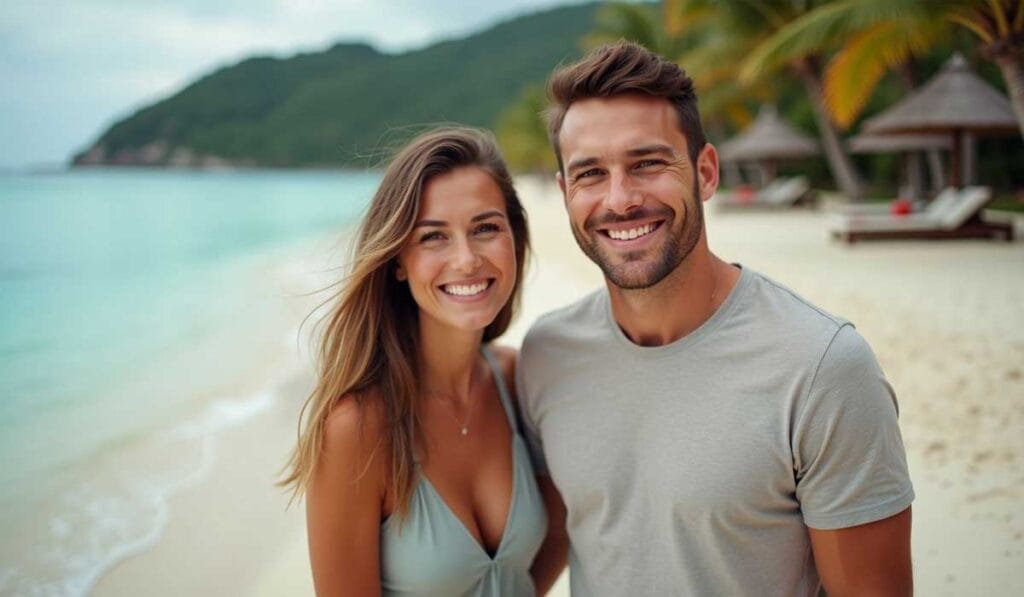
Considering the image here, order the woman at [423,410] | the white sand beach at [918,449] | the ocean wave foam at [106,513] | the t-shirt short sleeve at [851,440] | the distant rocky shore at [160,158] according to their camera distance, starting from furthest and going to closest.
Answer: the distant rocky shore at [160,158] < the ocean wave foam at [106,513] < the white sand beach at [918,449] < the woman at [423,410] < the t-shirt short sleeve at [851,440]

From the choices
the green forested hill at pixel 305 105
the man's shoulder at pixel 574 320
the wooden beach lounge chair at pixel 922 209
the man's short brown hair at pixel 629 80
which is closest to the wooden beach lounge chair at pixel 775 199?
the wooden beach lounge chair at pixel 922 209

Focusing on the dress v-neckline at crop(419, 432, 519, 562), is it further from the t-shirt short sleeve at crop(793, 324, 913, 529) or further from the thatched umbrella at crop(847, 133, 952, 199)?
the thatched umbrella at crop(847, 133, 952, 199)

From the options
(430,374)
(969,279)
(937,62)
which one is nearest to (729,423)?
(430,374)

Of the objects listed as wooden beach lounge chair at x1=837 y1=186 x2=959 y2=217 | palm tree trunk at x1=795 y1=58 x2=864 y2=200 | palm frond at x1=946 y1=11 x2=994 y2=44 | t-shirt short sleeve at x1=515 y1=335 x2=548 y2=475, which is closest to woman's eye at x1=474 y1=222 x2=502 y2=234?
t-shirt short sleeve at x1=515 y1=335 x2=548 y2=475

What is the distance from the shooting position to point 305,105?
117m

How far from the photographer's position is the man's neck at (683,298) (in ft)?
6.71

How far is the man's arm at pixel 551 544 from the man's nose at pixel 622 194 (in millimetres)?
980

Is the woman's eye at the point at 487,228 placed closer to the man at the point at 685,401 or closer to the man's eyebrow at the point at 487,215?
the man's eyebrow at the point at 487,215

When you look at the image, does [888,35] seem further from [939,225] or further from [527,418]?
[527,418]

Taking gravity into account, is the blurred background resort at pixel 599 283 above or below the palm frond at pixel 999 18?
below

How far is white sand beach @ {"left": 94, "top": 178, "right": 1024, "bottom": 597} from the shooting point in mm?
3479

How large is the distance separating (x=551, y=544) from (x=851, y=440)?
47.2 inches

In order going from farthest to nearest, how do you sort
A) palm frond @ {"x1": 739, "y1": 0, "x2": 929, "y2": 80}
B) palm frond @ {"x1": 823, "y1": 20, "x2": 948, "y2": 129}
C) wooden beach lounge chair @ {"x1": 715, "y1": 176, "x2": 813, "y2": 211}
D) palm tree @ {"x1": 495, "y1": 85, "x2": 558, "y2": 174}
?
palm tree @ {"x1": 495, "y1": 85, "x2": 558, "y2": 174}, wooden beach lounge chair @ {"x1": 715, "y1": 176, "x2": 813, "y2": 211}, palm frond @ {"x1": 823, "y1": 20, "x2": 948, "y2": 129}, palm frond @ {"x1": 739, "y1": 0, "x2": 929, "y2": 80}

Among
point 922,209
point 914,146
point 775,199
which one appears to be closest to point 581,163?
point 922,209
